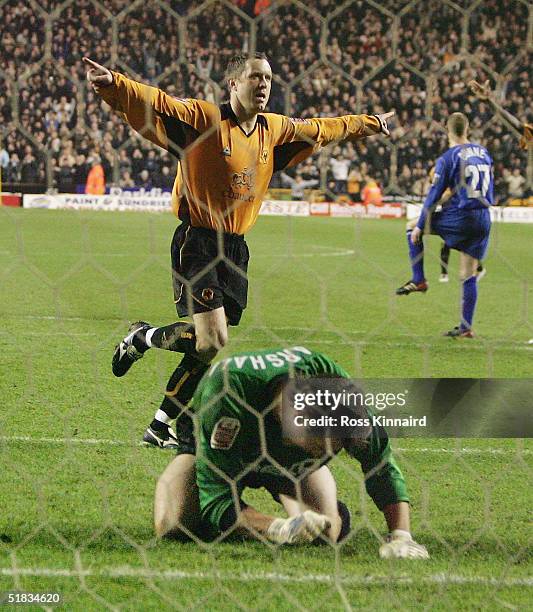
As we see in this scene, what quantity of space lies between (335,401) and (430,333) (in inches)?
133

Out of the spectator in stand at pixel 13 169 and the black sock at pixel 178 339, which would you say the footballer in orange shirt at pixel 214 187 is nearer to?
the black sock at pixel 178 339

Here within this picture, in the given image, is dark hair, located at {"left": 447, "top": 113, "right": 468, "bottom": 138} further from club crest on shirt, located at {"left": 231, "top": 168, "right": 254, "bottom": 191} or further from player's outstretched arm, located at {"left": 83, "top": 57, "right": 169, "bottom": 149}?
player's outstretched arm, located at {"left": 83, "top": 57, "right": 169, "bottom": 149}

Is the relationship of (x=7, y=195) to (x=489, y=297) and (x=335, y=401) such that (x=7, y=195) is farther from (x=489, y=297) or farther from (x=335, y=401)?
(x=335, y=401)

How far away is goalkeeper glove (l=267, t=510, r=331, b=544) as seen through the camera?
2.08 m

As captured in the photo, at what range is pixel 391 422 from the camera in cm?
205

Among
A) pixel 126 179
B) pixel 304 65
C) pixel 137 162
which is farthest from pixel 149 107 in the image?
pixel 126 179

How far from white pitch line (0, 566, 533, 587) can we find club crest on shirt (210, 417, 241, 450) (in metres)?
0.37

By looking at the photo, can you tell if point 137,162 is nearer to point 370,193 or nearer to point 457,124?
point 370,193

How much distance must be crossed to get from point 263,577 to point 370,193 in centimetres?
1329

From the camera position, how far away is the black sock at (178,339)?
319 centimetres

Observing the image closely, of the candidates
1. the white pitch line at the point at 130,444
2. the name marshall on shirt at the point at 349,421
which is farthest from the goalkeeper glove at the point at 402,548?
the white pitch line at the point at 130,444

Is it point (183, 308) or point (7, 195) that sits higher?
point (183, 308)

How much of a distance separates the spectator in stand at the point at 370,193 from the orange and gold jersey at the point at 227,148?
11521mm

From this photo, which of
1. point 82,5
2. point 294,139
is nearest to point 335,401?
point 294,139
